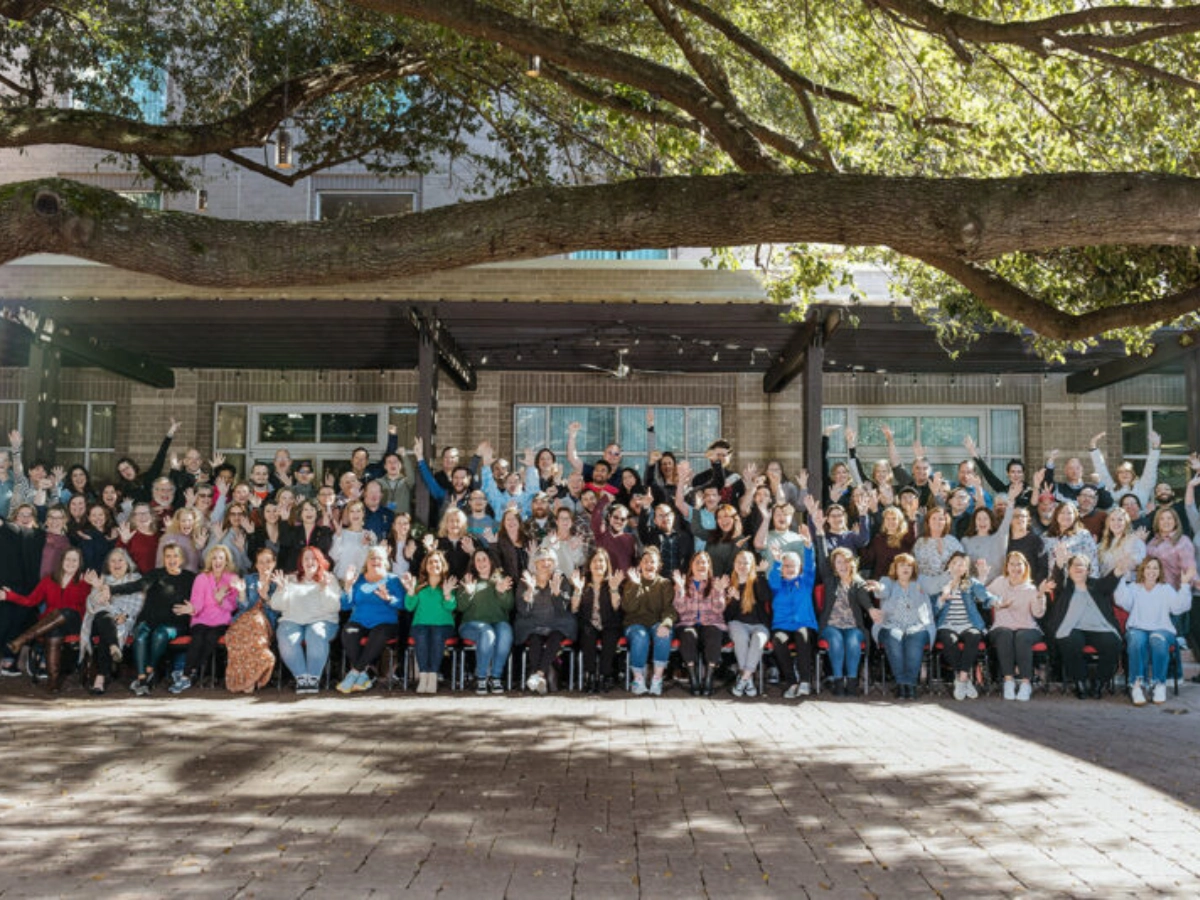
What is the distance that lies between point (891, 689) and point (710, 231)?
22.7 feet

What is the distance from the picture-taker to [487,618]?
38.3 ft

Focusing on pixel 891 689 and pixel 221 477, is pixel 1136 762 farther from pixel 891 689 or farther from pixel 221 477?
pixel 221 477

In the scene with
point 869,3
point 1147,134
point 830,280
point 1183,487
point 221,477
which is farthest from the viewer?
point 1183,487

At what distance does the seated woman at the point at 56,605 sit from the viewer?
11.6 meters

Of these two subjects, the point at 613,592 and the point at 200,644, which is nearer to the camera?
the point at 200,644

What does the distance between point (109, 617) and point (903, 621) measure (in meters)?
7.67

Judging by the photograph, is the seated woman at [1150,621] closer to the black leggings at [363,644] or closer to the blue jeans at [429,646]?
the blue jeans at [429,646]

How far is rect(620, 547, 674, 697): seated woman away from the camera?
11.4 meters

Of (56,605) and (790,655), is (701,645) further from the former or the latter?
(56,605)

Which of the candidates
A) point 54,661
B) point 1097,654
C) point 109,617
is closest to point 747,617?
point 1097,654

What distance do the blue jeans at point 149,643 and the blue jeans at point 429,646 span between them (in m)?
2.38

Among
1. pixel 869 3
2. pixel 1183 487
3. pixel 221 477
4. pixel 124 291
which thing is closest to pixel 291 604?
pixel 221 477

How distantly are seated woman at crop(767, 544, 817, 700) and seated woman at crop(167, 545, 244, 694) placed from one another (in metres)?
5.25

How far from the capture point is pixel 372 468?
14.3 meters
